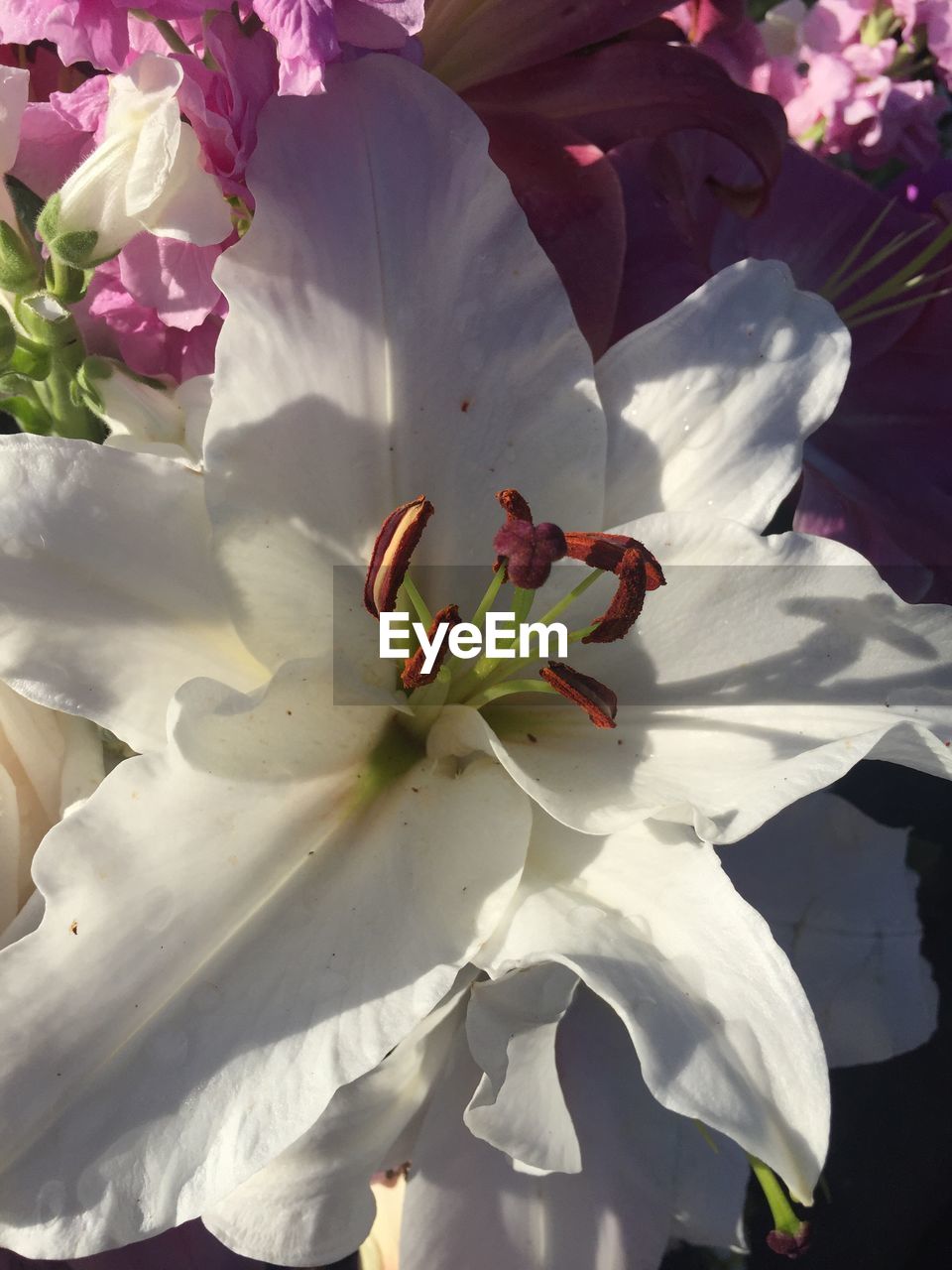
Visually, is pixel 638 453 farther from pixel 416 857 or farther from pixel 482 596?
pixel 416 857

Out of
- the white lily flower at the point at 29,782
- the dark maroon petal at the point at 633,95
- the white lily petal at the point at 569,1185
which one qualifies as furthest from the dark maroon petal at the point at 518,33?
the white lily petal at the point at 569,1185

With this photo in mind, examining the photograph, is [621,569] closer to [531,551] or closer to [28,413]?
[531,551]

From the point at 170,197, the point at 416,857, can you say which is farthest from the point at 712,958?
the point at 170,197

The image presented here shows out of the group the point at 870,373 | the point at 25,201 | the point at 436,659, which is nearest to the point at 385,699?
the point at 436,659

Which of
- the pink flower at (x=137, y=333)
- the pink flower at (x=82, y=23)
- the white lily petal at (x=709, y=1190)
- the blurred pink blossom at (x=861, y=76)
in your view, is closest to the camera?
the pink flower at (x=82, y=23)

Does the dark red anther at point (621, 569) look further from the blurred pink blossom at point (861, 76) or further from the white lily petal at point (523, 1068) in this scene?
the blurred pink blossom at point (861, 76)
